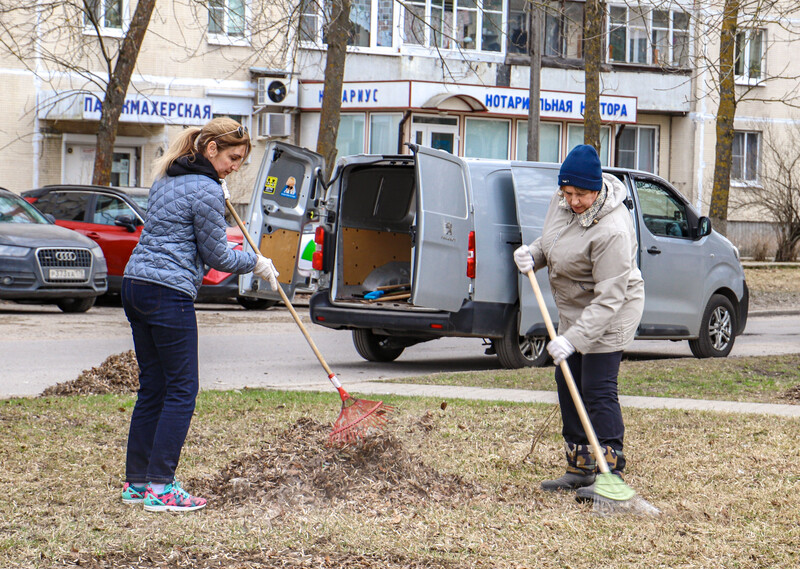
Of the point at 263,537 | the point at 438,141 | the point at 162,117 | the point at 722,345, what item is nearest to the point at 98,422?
the point at 263,537

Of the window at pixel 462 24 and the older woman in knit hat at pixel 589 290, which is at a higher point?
the window at pixel 462 24

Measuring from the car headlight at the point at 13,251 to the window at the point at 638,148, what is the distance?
75.2 feet

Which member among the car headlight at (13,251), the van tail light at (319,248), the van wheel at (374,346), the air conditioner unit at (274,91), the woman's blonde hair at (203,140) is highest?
the air conditioner unit at (274,91)

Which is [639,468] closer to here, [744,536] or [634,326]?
[634,326]

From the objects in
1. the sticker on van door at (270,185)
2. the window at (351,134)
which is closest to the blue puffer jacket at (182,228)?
the sticker on van door at (270,185)

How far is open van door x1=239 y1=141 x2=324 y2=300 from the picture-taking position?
12523mm

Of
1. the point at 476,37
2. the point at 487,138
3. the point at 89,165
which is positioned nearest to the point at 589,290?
the point at 89,165

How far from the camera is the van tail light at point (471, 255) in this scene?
35.0 ft

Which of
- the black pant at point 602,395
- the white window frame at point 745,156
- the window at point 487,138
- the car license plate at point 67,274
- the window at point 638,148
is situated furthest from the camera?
the white window frame at point 745,156

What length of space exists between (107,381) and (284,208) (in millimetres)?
3880

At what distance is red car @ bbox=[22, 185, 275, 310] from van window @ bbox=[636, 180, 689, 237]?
7359 millimetres

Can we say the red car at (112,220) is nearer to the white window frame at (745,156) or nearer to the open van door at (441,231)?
the open van door at (441,231)

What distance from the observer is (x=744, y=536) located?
5070 millimetres

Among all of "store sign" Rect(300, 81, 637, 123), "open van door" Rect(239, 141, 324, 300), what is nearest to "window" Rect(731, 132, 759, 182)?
"store sign" Rect(300, 81, 637, 123)
